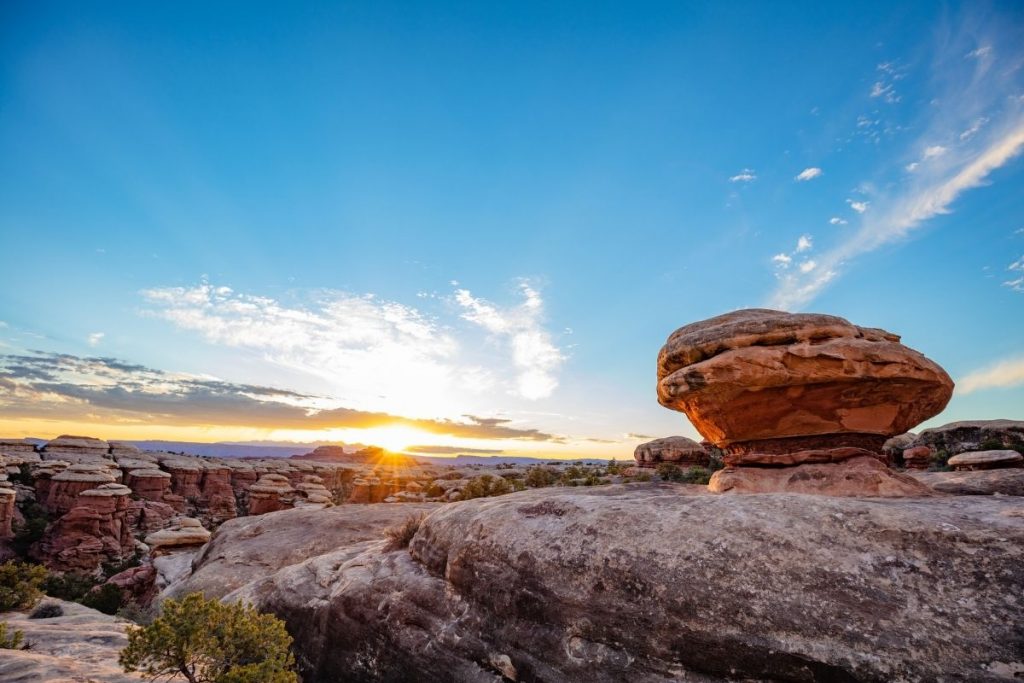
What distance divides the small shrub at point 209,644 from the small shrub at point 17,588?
1500 cm

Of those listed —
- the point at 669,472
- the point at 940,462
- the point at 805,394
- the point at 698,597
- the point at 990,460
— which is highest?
the point at 805,394

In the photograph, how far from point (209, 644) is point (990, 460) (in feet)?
108

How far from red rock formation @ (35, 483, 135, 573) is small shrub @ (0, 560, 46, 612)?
24287 mm

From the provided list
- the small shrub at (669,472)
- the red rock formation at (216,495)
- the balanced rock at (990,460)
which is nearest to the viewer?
the balanced rock at (990,460)

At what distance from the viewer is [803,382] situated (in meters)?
9.75

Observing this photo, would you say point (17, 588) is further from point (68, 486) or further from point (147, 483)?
point (147, 483)

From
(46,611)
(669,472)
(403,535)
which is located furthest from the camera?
(669,472)

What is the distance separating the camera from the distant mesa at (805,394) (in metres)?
9.55

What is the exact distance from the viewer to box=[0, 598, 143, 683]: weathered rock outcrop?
786cm

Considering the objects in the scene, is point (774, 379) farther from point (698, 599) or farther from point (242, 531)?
point (242, 531)

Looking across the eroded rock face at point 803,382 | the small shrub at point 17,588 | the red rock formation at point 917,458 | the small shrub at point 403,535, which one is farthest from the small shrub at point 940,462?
the small shrub at point 17,588

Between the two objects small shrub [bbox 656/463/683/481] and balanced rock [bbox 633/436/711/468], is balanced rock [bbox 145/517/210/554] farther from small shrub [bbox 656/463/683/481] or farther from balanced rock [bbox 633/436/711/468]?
balanced rock [bbox 633/436/711/468]

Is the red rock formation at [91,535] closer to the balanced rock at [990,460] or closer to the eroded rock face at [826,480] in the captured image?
the eroded rock face at [826,480]

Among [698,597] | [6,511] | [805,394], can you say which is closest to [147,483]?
[6,511]
